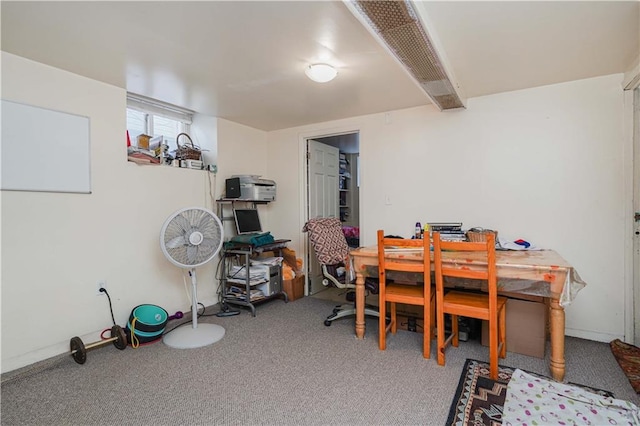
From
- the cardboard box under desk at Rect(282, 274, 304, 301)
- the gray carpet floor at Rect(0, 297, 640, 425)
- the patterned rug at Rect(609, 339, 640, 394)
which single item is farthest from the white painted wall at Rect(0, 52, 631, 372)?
the cardboard box under desk at Rect(282, 274, 304, 301)

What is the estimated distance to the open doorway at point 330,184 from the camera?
163 inches

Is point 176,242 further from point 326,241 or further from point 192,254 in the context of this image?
point 326,241

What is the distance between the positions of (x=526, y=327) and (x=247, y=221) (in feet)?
9.44

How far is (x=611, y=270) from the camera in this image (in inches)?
98.7

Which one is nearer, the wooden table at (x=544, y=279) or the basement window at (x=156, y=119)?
the wooden table at (x=544, y=279)

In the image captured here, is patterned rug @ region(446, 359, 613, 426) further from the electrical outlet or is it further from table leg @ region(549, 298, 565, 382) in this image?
the electrical outlet

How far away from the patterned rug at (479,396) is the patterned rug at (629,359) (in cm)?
28

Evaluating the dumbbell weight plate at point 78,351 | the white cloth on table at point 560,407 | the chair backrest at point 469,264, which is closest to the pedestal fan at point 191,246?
the dumbbell weight plate at point 78,351

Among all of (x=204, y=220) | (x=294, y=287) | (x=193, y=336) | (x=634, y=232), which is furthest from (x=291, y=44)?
(x=634, y=232)

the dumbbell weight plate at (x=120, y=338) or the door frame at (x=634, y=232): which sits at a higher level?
the door frame at (x=634, y=232)

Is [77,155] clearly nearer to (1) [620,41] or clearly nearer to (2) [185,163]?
(2) [185,163]

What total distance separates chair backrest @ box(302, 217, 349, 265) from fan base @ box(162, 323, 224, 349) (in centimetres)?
111

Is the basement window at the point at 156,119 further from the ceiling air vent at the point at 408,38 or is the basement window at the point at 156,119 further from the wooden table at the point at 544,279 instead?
the wooden table at the point at 544,279

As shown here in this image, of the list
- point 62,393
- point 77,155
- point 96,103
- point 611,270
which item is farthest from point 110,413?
point 611,270
